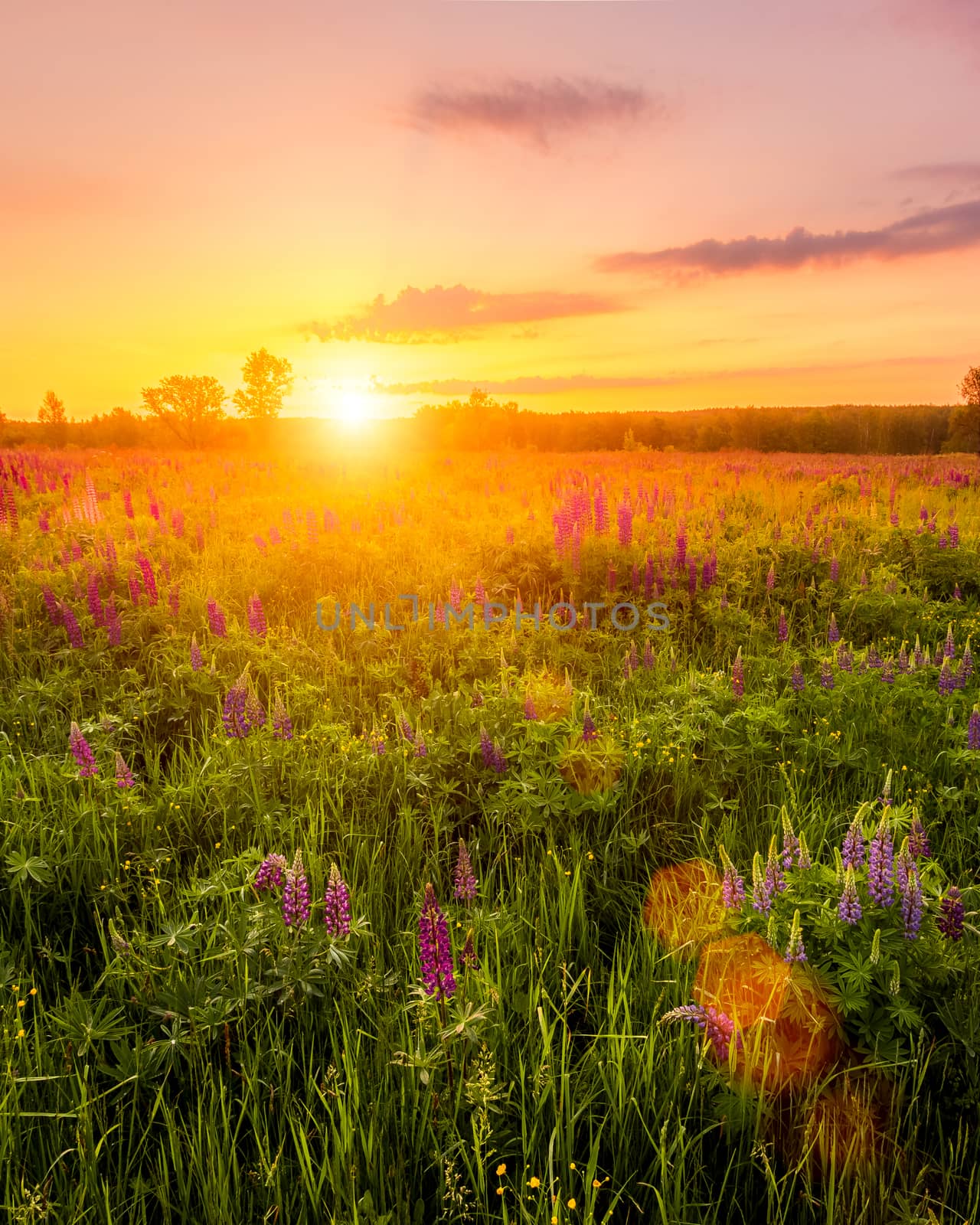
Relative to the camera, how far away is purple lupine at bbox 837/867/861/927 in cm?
222

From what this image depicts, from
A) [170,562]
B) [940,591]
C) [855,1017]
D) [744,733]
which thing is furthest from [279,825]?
[940,591]

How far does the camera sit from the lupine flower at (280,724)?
4.18m

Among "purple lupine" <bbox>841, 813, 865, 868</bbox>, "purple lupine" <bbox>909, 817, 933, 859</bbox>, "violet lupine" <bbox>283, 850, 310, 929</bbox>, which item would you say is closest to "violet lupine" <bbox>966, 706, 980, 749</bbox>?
"purple lupine" <bbox>909, 817, 933, 859</bbox>

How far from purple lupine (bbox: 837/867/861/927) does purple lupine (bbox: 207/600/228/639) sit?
5163mm

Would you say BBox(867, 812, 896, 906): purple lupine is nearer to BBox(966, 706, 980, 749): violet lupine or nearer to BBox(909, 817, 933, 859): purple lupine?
BBox(909, 817, 933, 859): purple lupine

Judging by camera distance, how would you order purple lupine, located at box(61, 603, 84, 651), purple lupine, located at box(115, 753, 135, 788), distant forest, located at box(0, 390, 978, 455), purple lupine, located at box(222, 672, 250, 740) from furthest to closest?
distant forest, located at box(0, 390, 978, 455) → purple lupine, located at box(61, 603, 84, 651) → purple lupine, located at box(222, 672, 250, 740) → purple lupine, located at box(115, 753, 135, 788)

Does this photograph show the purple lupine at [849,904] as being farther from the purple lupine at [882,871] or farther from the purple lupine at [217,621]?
the purple lupine at [217,621]

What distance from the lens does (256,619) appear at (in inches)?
239

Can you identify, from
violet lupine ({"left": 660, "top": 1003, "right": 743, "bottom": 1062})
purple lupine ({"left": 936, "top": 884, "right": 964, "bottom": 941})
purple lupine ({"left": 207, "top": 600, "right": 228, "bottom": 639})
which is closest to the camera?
violet lupine ({"left": 660, "top": 1003, "right": 743, "bottom": 1062})

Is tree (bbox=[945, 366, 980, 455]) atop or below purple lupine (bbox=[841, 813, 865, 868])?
atop

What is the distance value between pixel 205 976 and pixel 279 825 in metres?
1.05

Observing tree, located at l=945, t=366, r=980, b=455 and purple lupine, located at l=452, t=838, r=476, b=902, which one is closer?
purple lupine, located at l=452, t=838, r=476, b=902

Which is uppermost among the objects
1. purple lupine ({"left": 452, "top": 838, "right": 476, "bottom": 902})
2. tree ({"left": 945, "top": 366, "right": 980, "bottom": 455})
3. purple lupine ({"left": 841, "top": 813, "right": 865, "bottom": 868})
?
tree ({"left": 945, "top": 366, "right": 980, "bottom": 455})

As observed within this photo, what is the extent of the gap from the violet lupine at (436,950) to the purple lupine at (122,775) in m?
2.10
